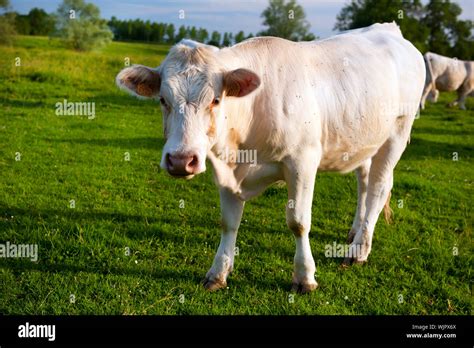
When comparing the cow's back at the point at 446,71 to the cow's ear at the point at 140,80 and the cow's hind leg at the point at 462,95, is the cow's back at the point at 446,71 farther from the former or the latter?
the cow's ear at the point at 140,80

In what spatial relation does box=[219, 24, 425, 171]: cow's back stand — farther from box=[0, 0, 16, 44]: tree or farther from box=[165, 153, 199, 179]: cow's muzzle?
box=[0, 0, 16, 44]: tree

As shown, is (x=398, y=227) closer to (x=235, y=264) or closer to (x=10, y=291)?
(x=235, y=264)

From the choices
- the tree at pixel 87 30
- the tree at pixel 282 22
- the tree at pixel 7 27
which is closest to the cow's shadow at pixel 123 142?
the tree at pixel 282 22

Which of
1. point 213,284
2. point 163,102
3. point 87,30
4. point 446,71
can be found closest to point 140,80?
point 163,102

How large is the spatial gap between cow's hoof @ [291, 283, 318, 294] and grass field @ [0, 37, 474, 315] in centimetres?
9

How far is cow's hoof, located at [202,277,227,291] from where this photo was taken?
5.35 metres

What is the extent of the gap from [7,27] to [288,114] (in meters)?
18.8

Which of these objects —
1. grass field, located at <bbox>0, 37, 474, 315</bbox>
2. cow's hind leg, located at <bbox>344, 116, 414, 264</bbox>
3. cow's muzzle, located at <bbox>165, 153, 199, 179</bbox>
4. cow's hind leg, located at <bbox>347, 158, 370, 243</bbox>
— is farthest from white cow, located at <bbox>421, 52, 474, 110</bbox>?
cow's muzzle, located at <bbox>165, 153, 199, 179</bbox>

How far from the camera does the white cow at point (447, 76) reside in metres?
23.4

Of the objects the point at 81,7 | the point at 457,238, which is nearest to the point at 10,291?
the point at 457,238

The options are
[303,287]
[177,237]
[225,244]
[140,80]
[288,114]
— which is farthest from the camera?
[177,237]

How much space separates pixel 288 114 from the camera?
4867mm

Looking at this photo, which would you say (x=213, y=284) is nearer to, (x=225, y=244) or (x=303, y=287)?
(x=225, y=244)
